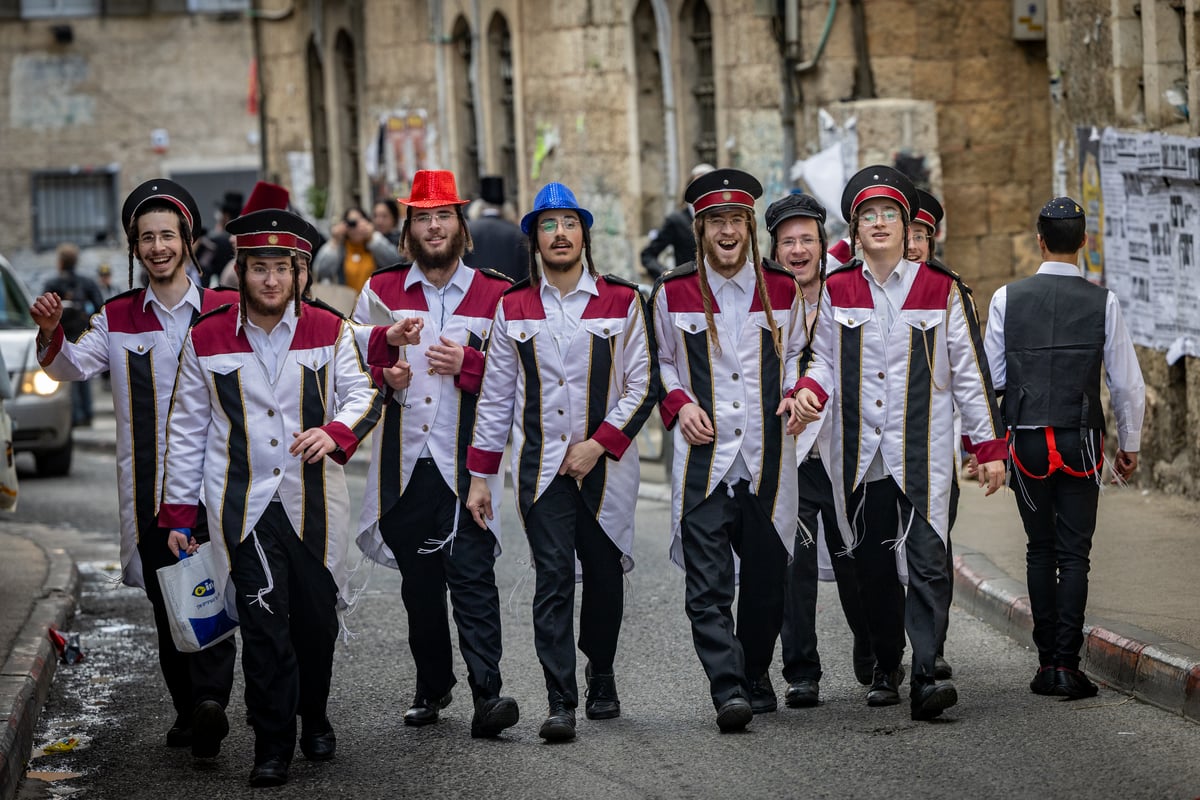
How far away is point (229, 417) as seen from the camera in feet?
21.4

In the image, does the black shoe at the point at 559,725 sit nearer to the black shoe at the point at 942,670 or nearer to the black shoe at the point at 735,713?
the black shoe at the point at 735,713

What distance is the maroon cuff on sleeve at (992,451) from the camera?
684 cm

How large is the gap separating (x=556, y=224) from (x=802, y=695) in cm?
192

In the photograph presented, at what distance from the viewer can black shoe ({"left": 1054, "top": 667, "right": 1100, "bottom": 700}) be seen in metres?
7.12

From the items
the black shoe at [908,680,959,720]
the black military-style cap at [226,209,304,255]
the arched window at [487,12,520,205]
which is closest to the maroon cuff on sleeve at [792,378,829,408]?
the black shoe at [908,680,959,720]

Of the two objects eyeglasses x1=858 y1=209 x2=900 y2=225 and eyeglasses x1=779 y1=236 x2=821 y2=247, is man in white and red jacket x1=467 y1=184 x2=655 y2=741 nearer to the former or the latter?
eyeglasses x1=858 y1=209 x2=900 y2=225

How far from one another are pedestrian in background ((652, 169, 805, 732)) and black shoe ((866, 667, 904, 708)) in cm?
43

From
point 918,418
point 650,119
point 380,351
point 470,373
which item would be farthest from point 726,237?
point 650,119

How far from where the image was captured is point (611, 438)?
270 inches

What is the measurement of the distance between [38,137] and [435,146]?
18.3 meters

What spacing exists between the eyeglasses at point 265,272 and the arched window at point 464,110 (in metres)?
15.0

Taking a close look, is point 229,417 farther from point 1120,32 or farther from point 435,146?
point 435,146

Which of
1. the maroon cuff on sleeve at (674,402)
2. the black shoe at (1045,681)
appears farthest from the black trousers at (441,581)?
the black shoe at (1045,681)

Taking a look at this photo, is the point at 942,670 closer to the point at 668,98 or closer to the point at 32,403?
the point at 32,403
